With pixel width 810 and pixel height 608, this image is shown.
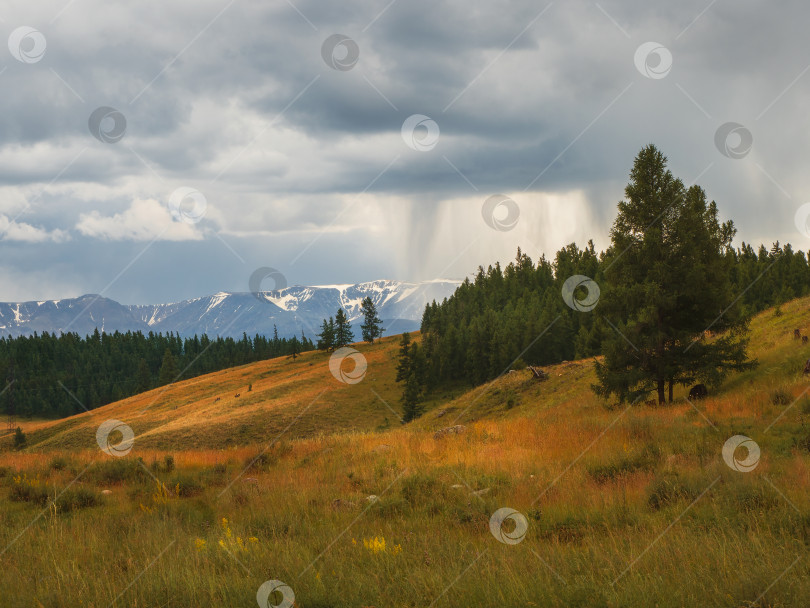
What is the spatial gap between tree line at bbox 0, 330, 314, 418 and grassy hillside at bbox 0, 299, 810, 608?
12486 centimetres

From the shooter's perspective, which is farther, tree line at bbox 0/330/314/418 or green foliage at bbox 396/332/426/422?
tree line at bbox 0/330/314/418

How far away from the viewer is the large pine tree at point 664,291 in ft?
60.6

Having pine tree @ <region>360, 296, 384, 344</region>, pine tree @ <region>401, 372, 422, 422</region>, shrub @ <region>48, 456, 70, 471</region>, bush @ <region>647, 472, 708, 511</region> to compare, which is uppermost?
pine tree @ <region>360, 296, 384, 344</region>

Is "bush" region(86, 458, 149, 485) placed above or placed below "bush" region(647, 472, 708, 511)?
above

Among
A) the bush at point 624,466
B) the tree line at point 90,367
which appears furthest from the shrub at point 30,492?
the tree line at point 90,367

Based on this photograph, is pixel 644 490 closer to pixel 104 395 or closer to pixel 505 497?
pixel 505 497

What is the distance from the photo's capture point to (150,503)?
9.95m

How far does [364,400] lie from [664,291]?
188 feet

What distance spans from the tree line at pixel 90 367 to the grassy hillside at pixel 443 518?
125 meters

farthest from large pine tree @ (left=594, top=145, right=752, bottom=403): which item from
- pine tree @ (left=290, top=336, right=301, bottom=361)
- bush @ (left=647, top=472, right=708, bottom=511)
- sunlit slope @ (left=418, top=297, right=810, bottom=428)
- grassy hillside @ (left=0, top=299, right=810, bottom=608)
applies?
pine tree @ (left=290, top=336, right=301, bottom=361)

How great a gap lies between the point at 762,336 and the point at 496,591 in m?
28.3

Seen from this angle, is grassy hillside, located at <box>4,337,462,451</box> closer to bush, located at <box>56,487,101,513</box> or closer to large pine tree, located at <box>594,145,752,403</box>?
large pine tree, located at <box>594,145,752,403</box>

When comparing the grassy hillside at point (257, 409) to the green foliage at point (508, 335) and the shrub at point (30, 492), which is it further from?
the shrub at point (30, 492)

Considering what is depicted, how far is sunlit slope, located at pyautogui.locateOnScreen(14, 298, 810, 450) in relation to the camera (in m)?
19.5
